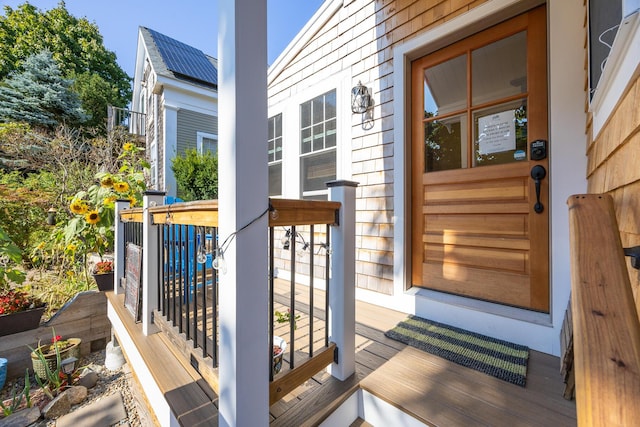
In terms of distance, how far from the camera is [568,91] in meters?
1.67

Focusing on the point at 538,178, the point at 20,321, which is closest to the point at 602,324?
the point at 538,178

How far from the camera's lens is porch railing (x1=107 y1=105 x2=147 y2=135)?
909 centimetres

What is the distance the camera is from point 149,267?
6.27 feet

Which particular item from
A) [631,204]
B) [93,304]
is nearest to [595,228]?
[631,204]

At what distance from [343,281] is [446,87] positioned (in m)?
1.82

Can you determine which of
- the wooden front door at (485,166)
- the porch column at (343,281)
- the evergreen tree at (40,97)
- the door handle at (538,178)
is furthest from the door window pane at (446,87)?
the evergreen tree at (40,97)

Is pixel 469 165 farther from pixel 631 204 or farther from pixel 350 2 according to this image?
pixel 350 2

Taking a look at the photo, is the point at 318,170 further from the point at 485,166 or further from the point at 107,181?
the point at 107,181

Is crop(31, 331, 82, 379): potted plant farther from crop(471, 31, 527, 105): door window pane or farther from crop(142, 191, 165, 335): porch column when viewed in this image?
crop(471, 31, 527, 105): door window pane

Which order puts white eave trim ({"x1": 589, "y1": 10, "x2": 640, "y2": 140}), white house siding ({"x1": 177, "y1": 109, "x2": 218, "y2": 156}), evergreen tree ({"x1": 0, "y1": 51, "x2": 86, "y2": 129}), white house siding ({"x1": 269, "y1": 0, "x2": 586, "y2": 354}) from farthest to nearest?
1. evergreen tree ({"x1": 0, "y1": 51, "x2": 86, "y2": 129})
2. white house siding ({"x1": 177, "y1": 109, "x2": 218, "y2": 156})
3. white house siding ({"x1": 269, "y1": 0, "x2": 586, "y2": 354})
4. white eave trim ({"x1": 589, "y1": 10, "x2": 640, "y2": 140})

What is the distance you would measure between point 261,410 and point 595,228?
44.6 inches

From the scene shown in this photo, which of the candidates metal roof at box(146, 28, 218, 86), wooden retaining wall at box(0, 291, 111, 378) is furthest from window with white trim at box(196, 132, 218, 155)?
wooden retaining wall at box(0, 291, 111, 378)

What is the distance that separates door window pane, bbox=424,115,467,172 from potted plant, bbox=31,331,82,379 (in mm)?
3432

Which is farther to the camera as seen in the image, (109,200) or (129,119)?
(129,119)
